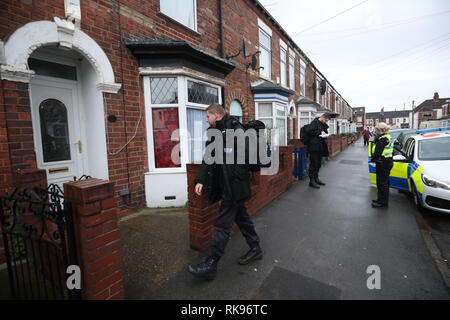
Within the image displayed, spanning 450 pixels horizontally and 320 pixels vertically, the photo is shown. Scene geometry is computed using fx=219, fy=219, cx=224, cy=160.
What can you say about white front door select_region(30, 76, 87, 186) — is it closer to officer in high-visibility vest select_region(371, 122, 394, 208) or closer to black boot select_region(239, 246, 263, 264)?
black boot select_region(239, 246, 263, 264)

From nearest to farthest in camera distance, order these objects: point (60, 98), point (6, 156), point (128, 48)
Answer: point (6, 156), point (60, 98), point (128, 48)

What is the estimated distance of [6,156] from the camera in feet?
9.51

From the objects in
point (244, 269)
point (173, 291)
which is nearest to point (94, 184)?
point (173, 291)

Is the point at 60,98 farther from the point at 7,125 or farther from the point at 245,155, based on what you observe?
the point at 245,155

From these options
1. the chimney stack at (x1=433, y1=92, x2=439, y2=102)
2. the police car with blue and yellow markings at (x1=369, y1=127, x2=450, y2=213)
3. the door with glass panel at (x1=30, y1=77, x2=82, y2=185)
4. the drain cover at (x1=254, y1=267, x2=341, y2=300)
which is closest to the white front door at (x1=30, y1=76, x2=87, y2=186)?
the door with glass panel at (x1=30, y1=77, x2=82, y2=185)

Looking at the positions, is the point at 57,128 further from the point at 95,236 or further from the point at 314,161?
the point at 314,161

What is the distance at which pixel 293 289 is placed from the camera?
7.34 ft

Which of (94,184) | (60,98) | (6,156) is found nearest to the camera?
(94,184)

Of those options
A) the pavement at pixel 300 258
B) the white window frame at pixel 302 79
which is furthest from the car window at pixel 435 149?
the white window frame at pixel 302 79

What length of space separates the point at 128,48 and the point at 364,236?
17.7 feet

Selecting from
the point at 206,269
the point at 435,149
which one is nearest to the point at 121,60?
the point at 206,269

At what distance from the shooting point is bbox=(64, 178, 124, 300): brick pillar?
1.70 m
